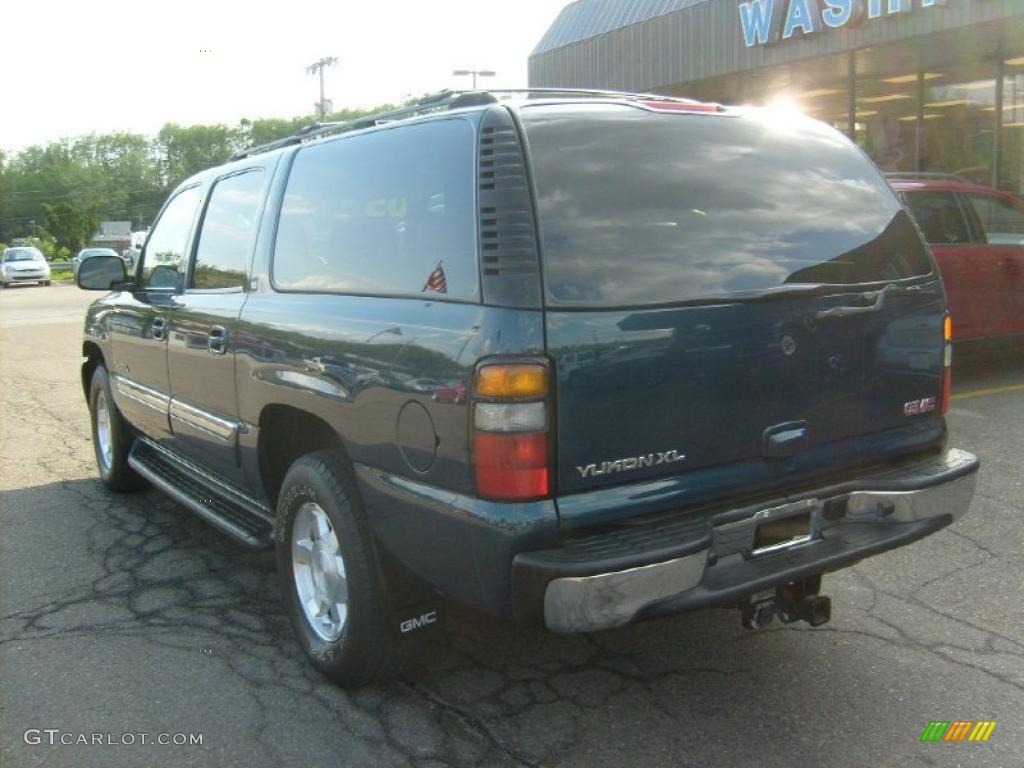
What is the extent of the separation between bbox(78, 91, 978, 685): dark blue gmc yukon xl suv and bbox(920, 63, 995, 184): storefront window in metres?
13.2

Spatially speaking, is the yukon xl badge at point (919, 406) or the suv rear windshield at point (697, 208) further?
the yukon xl badge at point (919, 406)

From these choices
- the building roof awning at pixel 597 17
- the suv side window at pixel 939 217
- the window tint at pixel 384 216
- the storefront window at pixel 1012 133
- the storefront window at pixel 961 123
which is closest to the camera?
the window tint at pixel 384 216

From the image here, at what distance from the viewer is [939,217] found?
25.6 ft

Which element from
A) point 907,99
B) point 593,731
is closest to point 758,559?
point 593,731

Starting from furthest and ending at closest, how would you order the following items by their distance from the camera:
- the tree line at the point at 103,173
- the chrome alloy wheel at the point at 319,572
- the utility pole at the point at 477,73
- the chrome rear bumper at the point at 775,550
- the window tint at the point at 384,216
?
the tree line at the point at 103,173
the utility pole at the point at 477,73
the chrome alloy wheel at the point at 319,572
the window tint at the point at 384,216
the chrome rear bumper at the point at 775,550

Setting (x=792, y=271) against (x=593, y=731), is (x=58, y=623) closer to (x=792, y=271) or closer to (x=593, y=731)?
(x=593, y=731)

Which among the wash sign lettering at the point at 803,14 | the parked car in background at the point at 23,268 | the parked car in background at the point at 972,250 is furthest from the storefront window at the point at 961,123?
the parked car in background at the point at 23,268

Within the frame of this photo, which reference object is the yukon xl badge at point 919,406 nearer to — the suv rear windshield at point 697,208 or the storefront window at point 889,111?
the suv rear windshield at point 697,208

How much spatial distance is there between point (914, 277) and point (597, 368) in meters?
1.47

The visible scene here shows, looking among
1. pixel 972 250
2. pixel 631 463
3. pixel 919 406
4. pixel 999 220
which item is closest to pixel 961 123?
pixel 999 220

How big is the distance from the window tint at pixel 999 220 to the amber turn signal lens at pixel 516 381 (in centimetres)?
678

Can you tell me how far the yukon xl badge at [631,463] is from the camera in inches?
106

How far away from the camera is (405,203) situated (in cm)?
314

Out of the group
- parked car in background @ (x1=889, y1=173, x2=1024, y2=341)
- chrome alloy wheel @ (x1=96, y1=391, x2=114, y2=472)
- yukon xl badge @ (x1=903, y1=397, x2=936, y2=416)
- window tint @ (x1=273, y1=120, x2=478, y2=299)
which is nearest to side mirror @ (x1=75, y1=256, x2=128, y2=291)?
chrome alloy wheel @ (x1=96, y1=391, x2=114, y2=472)
